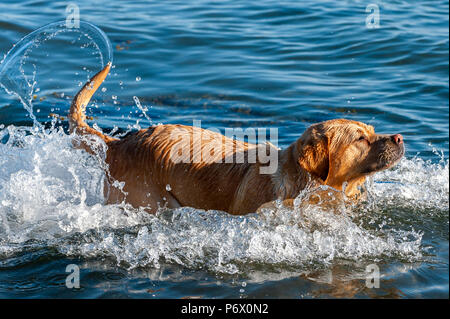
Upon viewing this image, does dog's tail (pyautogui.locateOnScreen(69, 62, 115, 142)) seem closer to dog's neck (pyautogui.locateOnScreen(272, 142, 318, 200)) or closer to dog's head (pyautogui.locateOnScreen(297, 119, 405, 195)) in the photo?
dog's neck (pyautogui.locateOnScreen(272, 142, 318, 200))

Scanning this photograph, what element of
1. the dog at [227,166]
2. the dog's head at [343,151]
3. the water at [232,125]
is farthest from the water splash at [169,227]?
the dog's head at [343,151]

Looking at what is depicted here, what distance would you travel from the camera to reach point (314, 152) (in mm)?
5777

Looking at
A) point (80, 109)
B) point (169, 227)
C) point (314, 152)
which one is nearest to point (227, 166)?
point (169, 227)

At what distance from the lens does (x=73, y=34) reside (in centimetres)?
1356

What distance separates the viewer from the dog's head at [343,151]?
579cm

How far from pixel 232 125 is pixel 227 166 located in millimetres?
3682

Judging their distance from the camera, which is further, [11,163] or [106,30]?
[106,30]

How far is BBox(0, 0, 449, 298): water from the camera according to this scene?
578 centimetres

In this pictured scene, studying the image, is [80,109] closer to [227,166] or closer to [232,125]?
[227,166]

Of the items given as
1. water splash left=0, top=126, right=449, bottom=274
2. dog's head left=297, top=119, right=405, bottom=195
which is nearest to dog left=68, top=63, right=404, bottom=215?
dog's head left=297, top=119, right=405, bottom=195

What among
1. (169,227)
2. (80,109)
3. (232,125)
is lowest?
(169,227)

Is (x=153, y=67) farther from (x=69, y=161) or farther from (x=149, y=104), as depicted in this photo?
(x=69, y=161)
